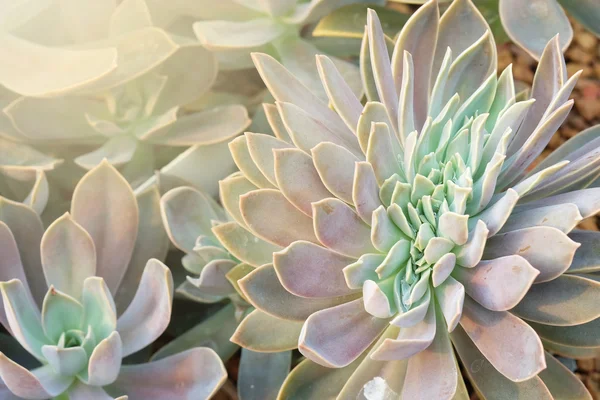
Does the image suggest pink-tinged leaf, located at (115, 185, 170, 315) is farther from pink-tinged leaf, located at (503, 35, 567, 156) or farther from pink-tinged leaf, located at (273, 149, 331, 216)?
pink-tinged leaf, located at (503, 35, 567, 156)

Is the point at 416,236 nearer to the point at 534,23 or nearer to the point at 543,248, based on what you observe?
the point at 543,248

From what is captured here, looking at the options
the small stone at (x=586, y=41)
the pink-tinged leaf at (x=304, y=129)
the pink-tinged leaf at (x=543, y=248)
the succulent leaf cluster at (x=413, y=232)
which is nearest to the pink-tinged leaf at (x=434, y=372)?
the succulent leaf cluster at (x=413, y=232)

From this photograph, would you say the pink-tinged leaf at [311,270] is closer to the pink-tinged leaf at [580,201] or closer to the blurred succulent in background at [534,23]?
the pink-tinged leaf at [580,201]

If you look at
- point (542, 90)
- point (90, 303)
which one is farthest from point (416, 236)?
point (90, 303)

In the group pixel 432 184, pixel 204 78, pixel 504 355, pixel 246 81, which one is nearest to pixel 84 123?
pixel 204 78

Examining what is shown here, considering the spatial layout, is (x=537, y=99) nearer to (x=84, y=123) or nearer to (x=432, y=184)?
(x=432, y=184)
